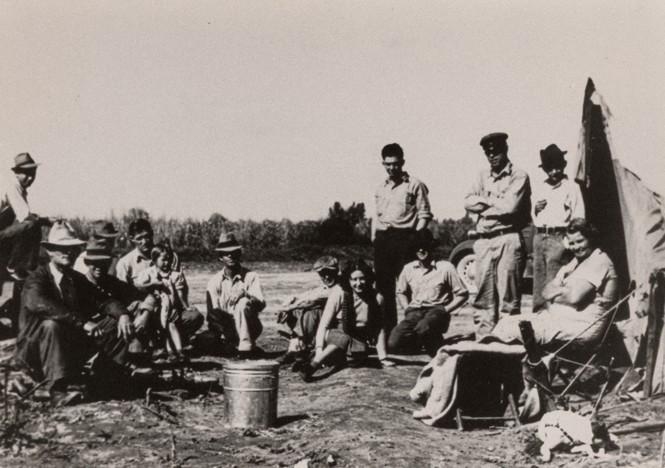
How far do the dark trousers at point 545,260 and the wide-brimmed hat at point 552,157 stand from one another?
838mm

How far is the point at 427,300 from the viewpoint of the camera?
8.92 m

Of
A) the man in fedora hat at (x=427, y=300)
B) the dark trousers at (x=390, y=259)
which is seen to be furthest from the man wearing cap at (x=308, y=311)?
the man in fedora hat at (x=427, y=300)

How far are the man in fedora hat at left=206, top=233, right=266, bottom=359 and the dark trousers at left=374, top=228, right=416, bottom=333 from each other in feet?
4.63

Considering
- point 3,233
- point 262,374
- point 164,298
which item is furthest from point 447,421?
point 3,233

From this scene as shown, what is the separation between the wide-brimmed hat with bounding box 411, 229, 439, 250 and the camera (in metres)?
8.94

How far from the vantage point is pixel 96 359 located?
7.14m

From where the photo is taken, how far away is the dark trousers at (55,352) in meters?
6.79

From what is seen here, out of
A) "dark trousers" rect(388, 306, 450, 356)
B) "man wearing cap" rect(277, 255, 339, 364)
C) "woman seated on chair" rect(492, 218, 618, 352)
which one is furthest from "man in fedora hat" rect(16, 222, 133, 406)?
"woman seated on chair" rect(492, 218, 618, 352)

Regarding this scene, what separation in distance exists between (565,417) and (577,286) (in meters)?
1.47

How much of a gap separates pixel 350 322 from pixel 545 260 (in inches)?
89.1

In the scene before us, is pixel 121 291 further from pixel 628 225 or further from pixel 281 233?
pixel 281 233

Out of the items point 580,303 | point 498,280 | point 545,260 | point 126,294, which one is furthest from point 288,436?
point 545,260

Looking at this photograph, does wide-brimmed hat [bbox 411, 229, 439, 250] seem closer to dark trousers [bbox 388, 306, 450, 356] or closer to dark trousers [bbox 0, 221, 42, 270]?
dark trousers [bbox 388, 306, 450, 356]

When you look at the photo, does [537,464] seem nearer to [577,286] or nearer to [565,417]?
[565,417]
